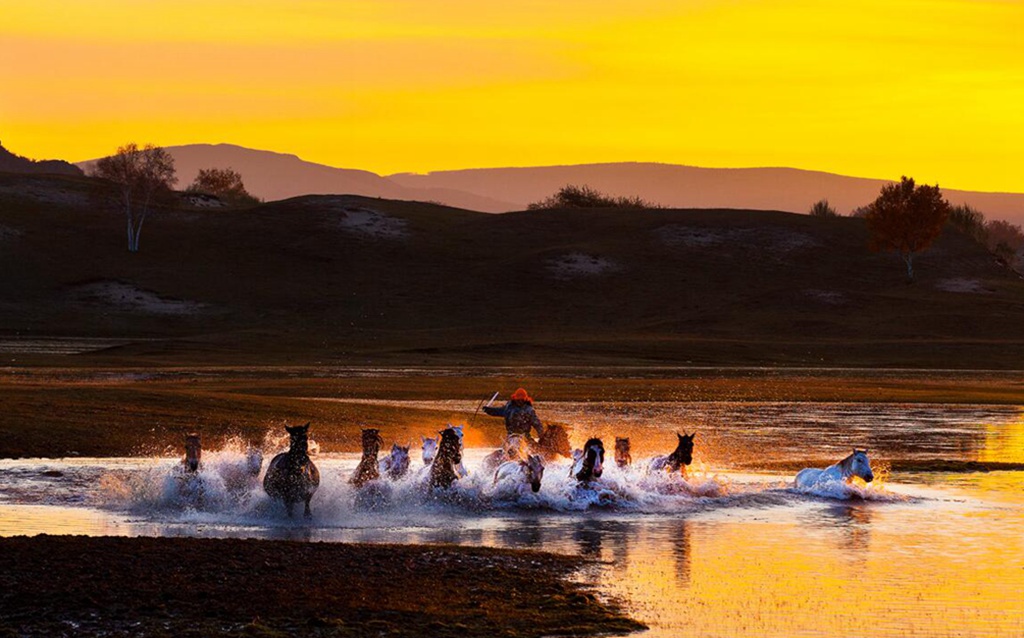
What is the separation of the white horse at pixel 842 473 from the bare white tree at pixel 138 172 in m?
102

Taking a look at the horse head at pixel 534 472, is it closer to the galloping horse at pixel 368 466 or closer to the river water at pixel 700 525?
the river water at pixel 700 525

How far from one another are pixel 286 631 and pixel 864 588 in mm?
6268

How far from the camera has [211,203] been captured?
5630 inches

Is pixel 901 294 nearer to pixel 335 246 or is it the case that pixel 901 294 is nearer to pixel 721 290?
pixel 721 290

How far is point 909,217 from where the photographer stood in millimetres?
117875

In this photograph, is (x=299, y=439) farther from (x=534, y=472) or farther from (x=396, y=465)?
(x=534, y=472)

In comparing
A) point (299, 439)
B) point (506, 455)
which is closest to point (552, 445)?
point (506, 455)

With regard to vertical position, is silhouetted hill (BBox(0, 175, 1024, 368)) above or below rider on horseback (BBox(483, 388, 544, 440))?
above

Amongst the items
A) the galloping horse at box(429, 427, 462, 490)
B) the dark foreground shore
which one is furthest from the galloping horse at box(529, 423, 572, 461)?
the dark foreground shore

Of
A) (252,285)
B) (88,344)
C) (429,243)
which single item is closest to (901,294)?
(429,243)

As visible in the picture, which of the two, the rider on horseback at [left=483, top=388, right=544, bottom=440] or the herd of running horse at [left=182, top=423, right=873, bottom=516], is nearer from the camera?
the herd of running horse at [left=182, top=423, right=873, bottom=516]

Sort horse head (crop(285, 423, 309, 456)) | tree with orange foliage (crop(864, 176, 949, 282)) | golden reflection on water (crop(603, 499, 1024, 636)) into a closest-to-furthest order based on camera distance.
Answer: golden reflection on water (crop(603, 499, 1024, 636)), horse head (crop(285, 423, 309, 456)), tree with orange foliage (crop(864, 176, 949, 282))

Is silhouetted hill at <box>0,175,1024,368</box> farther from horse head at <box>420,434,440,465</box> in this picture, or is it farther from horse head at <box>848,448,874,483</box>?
horse head at <box>848,448,874,483</box>

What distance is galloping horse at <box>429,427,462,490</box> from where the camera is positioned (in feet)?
74.2
